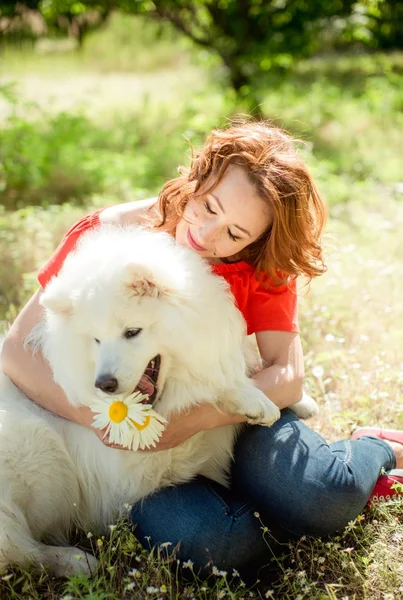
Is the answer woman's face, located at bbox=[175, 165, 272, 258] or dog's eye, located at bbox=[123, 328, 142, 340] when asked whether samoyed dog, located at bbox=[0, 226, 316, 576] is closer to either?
dog's eye, located at bbox=[123, 328, 142, 340]

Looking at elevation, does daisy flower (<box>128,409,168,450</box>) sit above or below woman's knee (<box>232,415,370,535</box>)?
above

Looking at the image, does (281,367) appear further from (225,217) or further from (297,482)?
(225,217)

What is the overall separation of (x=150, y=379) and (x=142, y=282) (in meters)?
0.36

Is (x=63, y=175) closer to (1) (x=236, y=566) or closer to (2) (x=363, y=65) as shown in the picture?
(1) (x=236, y=566)

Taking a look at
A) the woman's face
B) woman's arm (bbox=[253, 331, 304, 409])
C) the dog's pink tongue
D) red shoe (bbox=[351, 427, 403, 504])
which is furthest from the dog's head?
red shoe (bbox=[351, 427, 403, 504])

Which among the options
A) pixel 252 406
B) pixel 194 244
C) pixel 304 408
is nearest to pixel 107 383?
pixel 252 406

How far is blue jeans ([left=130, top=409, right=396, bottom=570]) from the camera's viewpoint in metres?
2.32

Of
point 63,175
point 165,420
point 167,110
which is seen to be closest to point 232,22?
point 167,110

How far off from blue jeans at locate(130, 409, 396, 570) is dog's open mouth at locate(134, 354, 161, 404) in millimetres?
433

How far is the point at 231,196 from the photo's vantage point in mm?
2340

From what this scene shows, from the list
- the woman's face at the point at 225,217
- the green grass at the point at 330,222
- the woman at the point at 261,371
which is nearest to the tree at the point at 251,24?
the green grass at the point at 330,222

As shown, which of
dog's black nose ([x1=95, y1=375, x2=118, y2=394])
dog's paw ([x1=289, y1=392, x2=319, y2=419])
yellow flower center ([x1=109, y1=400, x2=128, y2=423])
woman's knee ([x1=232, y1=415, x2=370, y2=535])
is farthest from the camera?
dog's paw ([x1=289, y1=392, x2=319, y2=419])

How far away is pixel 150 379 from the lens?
2211 millimetres

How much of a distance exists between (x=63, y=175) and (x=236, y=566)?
4.83 metres
